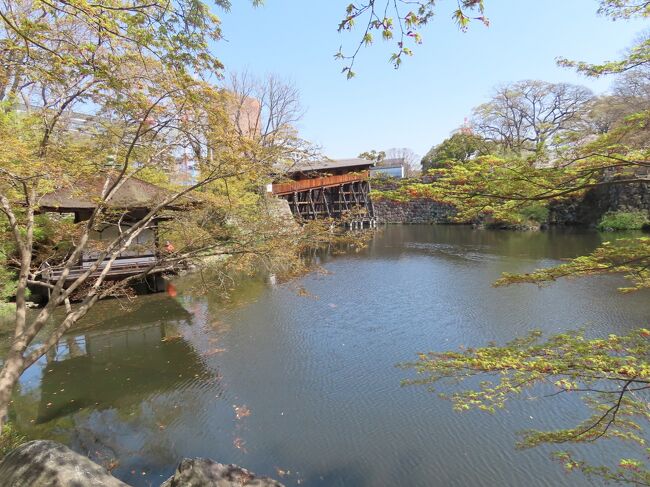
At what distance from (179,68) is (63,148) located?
6.72 ft

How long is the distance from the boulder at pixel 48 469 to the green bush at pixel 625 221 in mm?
24916

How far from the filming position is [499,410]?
4.40m

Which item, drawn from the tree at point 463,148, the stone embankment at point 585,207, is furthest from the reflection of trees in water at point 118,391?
the stone embankment at point 585,207

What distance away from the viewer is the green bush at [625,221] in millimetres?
20188

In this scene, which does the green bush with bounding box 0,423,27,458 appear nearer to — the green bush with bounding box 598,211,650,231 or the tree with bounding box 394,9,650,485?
the tree with bounding box 394,9,650,485

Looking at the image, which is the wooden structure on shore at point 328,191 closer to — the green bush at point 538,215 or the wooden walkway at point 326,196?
the wooden walkway at point 326,196

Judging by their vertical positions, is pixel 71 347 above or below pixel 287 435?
above

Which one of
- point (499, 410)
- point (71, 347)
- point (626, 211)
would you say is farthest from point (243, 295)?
point (626, 211)

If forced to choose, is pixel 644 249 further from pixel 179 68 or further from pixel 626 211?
pixel 626 211

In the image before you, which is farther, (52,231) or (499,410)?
(52,231)

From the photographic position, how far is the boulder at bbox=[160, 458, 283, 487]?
281cm

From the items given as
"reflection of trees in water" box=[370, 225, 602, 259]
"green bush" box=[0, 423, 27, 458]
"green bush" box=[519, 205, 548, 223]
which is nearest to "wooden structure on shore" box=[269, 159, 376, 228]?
"reflection of trees in water" box=[370, 225, 602, 259]

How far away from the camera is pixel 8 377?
280 cm

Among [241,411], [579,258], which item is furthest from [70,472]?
[579,258]
